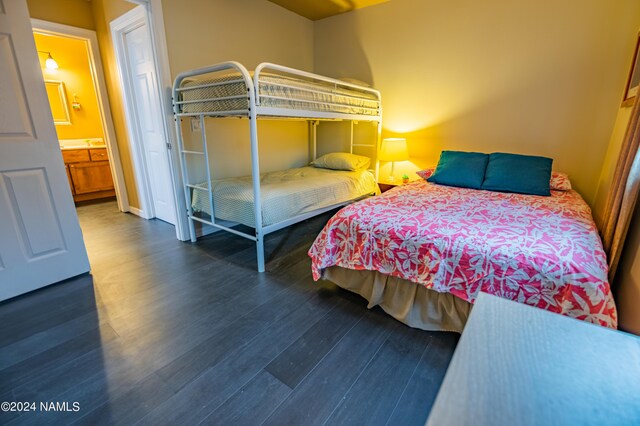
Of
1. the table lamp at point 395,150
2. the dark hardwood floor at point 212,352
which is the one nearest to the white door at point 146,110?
the dark hardwood floor at point 212,352

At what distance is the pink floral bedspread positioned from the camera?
4.15ft

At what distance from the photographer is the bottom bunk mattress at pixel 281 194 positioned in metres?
2.41

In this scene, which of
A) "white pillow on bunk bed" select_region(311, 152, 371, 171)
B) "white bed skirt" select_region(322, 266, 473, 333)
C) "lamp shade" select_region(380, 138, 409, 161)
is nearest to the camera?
"white bed skirt" select_region(322, 266, 473, 333)

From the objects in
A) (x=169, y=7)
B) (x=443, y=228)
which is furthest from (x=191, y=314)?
(x=169, y=7)

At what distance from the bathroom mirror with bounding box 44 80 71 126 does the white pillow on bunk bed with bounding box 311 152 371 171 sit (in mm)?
3894

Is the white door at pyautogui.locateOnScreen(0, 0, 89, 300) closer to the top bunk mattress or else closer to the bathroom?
the top bunk mattress

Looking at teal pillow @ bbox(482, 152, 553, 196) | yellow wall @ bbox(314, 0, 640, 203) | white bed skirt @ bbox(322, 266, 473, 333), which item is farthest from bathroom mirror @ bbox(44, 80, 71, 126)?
teal pillow @ bbox(482, 152, 553, 196)

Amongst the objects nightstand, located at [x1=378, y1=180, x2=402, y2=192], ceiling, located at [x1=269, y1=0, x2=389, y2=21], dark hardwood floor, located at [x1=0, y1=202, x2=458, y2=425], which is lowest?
dark hardwood floor, located at [x1=0, y1=202, x2=458, y2=425]

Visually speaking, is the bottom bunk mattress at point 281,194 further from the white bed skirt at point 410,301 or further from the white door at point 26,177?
the white door at point 26,177

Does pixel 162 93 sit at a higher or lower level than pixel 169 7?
lower

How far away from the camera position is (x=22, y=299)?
196 cm

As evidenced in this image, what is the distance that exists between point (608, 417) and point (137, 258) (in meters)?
2.99

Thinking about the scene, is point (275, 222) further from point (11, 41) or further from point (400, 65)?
point (400, 65)

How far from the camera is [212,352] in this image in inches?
59.6
